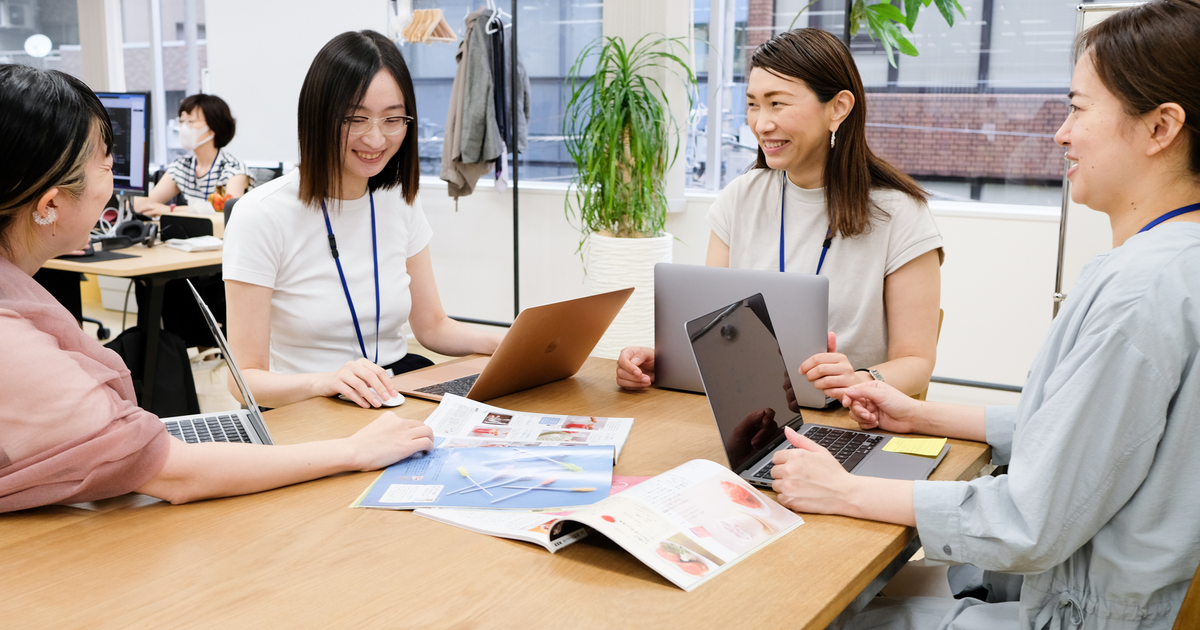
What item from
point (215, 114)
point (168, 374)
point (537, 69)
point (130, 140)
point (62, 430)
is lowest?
point (168, 374)

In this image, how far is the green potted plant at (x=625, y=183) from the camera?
4363 millimetres

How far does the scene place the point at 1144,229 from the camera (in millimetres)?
1116

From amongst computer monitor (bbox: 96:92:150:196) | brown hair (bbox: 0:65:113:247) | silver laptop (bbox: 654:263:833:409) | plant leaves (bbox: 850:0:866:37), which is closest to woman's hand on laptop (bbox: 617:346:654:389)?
silver laptop (bbox: 654:263:833:409)

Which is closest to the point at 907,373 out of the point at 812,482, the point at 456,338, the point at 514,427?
the point at 812,482

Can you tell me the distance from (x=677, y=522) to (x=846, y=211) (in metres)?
1.11

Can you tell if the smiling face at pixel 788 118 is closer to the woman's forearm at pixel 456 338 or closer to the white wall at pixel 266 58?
the woman's forearm at pixel 456 338

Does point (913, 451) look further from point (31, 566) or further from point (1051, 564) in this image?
point (31, 566)

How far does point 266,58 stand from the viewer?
6480 millimetres

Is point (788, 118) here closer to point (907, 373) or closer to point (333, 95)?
point (907, 373)

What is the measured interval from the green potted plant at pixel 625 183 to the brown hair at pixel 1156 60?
10.8 ft

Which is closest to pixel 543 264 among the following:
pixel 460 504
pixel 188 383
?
pixel 188 383

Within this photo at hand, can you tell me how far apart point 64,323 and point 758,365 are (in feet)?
3.17

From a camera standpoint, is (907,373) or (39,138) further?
(907,373)

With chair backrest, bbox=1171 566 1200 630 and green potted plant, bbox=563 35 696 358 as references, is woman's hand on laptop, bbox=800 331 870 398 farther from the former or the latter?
green potted plant, bbox=563 35 696 358
